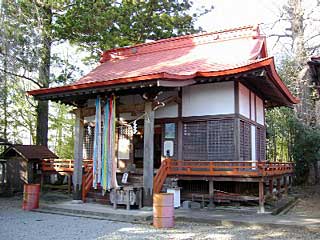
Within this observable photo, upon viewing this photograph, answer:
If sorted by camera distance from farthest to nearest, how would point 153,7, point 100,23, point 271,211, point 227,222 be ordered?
point 153,7 → point 100,23 → point 271,211 → point 227,222

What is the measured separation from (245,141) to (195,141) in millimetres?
1715

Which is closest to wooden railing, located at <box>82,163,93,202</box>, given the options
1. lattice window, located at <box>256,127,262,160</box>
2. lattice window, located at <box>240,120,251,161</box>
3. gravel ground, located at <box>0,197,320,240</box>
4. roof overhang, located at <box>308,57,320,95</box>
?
gravel ground, located at <box>0,197,320,240</box>

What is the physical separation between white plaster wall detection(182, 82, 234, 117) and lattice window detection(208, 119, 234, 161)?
380mm

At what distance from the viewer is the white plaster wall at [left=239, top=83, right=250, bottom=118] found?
11.3 metres

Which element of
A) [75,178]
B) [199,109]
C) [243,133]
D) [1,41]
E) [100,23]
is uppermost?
[100,23]

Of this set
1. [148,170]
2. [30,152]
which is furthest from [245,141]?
[30,152]

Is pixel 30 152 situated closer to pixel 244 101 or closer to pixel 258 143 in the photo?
pixel 244 101

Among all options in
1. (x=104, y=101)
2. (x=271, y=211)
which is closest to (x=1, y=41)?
(x=104, y=101)

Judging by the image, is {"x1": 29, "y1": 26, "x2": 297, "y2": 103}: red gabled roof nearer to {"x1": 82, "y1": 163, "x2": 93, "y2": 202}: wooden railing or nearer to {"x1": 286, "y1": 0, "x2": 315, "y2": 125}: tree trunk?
{"x1": 82, "y1": 163, "x2": 93, "y2": 202}: wooden railing

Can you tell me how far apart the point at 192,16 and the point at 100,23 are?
5.42 metres

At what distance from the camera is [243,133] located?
11.5m

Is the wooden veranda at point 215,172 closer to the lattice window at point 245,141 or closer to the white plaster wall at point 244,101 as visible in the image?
the lattice window at point 245,141

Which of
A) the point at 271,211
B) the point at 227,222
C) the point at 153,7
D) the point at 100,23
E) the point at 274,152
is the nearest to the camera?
the point at 227,222

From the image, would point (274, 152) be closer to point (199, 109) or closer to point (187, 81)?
point (199, 109)
